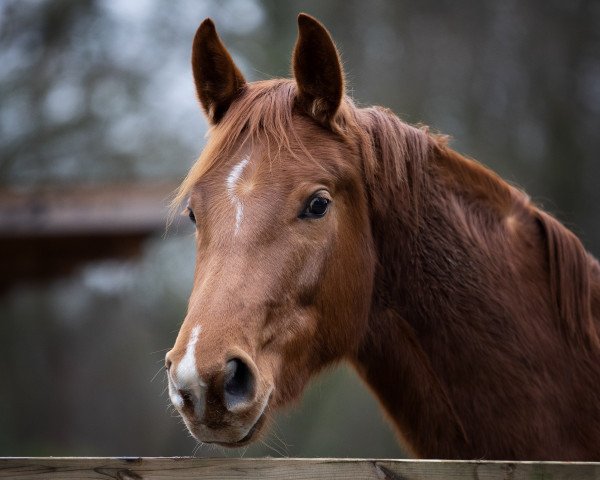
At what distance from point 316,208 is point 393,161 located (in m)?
0.50

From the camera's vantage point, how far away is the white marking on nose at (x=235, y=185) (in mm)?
2572

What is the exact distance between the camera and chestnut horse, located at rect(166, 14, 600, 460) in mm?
2654

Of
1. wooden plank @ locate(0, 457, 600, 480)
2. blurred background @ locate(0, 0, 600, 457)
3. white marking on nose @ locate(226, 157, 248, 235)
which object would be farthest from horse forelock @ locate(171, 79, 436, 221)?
blurred background @ locate(0, 0, 600, 457)

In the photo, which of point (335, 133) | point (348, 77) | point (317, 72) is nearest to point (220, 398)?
point (335, 133)

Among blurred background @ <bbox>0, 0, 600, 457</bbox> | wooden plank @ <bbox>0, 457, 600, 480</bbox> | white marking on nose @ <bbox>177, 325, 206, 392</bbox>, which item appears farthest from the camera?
blurred background @ <bbox>0, 0, 600, 457</bbox>

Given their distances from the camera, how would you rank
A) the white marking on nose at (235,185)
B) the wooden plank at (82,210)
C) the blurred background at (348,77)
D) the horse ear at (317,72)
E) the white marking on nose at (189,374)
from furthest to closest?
the blurred background at (348,77) < the wooden plank at (82,210) < the horse ear at (317,72) < the white marking on nose at (235,185) < the white marking on nose at (189,374)

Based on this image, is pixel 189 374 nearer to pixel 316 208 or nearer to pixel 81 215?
pixel 316 208

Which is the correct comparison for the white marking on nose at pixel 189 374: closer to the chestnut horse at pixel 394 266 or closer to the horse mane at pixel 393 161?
the chestnut horse at pixel 394 266

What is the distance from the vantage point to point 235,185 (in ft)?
8.82

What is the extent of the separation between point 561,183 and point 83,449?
10.2 metres

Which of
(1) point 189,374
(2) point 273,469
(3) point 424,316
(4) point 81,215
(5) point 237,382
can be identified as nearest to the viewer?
(2) point 273,469

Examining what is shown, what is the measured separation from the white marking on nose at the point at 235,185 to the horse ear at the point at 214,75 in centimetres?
55

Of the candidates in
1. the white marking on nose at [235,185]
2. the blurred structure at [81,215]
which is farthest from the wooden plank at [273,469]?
the blurred structure at [81,215]

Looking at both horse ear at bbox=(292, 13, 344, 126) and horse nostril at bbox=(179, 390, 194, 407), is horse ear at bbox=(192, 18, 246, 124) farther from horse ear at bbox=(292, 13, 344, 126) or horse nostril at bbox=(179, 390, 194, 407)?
horse nostril at bbox=(179, 390, 194, 407)
